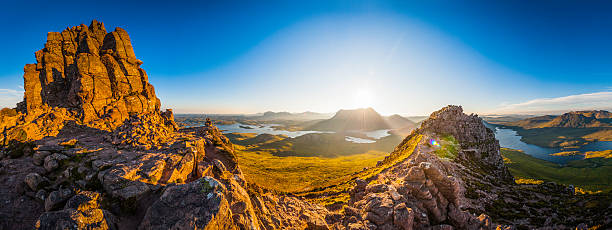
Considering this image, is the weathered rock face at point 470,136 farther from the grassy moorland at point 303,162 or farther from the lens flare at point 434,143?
the grassy moorland at point 303,162

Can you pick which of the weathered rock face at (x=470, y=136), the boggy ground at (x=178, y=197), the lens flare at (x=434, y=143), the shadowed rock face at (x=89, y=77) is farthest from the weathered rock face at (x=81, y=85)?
the weathered rock face at (x=470, y=136)

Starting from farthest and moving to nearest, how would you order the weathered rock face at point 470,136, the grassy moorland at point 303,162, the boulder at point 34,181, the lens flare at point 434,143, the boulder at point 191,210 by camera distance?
the grassy moorland at point 303,162 < the lens flare at point 434,143 < the weathered rock face at point 470,136 < the boulder at point 34,181 < the boulder at point 191,210

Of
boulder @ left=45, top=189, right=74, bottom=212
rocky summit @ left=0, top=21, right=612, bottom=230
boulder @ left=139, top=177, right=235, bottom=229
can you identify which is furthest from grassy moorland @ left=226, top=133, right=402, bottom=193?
boulder @ left=139, top=177, right=235, bottom=229

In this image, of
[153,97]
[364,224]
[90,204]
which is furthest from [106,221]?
[153,97]

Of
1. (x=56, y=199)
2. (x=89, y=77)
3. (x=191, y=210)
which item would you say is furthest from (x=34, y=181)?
(x=89, y=77)

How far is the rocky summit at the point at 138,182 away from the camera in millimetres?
11727

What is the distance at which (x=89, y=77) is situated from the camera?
1221 inches

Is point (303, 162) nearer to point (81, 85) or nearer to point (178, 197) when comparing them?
point (81, 85)

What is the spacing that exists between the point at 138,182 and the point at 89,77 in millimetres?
30175

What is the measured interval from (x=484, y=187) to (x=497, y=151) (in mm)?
39919

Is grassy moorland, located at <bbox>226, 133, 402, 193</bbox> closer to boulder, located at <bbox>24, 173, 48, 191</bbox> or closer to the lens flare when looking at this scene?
boulder, located at <bbox>24, 173, 48, 191</bbox>

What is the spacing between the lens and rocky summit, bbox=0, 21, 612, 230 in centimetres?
1173

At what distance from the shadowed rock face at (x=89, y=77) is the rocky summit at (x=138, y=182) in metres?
0.16

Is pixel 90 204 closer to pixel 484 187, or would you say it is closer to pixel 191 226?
pixel 191 226
